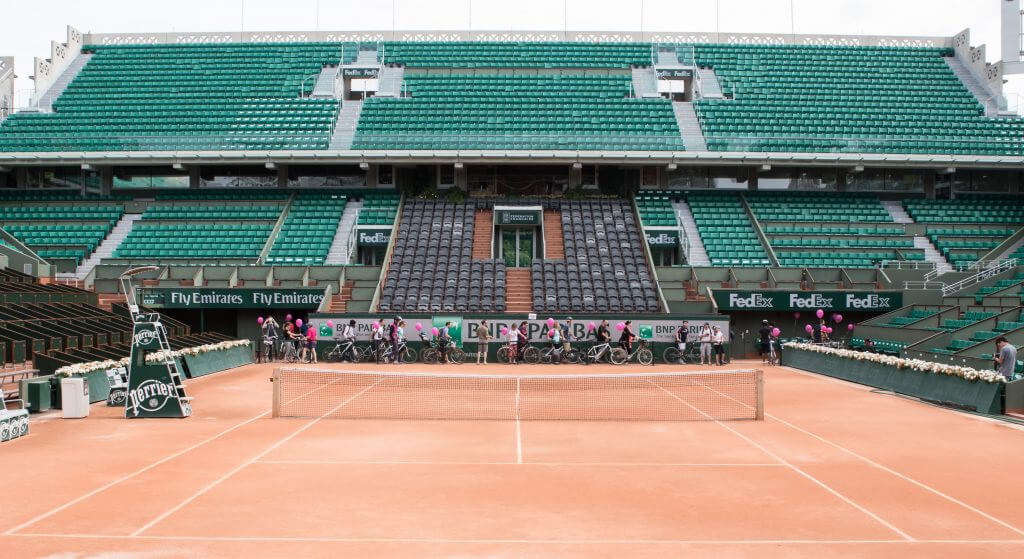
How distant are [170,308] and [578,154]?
70.5 ft

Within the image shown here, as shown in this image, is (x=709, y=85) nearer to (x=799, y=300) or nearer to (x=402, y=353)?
(x=799, y=300)

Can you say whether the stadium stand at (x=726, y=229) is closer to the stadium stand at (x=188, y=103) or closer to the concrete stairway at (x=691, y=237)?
the concrete stairway at (x=691, y=237)

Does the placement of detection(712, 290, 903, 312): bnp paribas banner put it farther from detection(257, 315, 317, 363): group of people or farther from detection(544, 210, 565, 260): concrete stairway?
detection(257, 315, 317, 363): group of people

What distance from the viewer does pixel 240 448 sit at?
14328mm

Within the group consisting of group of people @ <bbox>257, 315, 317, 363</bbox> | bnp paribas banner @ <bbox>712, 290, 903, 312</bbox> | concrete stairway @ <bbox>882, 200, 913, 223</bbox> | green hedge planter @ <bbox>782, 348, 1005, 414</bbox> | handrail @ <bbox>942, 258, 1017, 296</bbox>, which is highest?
concrete stairway @ <bbox>882, 200, 913, 223</bbox>

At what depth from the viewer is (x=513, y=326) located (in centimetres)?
3225

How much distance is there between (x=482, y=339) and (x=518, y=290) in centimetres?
728

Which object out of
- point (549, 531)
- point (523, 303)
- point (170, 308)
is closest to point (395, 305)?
point (523, 303)

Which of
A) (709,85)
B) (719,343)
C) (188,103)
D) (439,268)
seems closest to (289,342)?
(439,268)

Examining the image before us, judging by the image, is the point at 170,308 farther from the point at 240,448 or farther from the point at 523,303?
the point at 240,448

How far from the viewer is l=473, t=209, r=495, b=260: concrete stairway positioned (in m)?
41.4

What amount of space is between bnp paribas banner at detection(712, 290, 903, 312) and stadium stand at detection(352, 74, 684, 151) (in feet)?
42.4

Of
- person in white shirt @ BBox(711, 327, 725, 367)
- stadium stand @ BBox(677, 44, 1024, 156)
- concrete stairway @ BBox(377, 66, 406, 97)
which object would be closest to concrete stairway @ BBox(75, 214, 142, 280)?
concrete stairway @ BBox(377, 66, 406, 97)

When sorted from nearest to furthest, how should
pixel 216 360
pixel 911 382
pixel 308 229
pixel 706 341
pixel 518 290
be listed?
pixel 911 382 → pixel 216 360 → pixel 706 341 → pixel 518 290 → pixel 308 229
